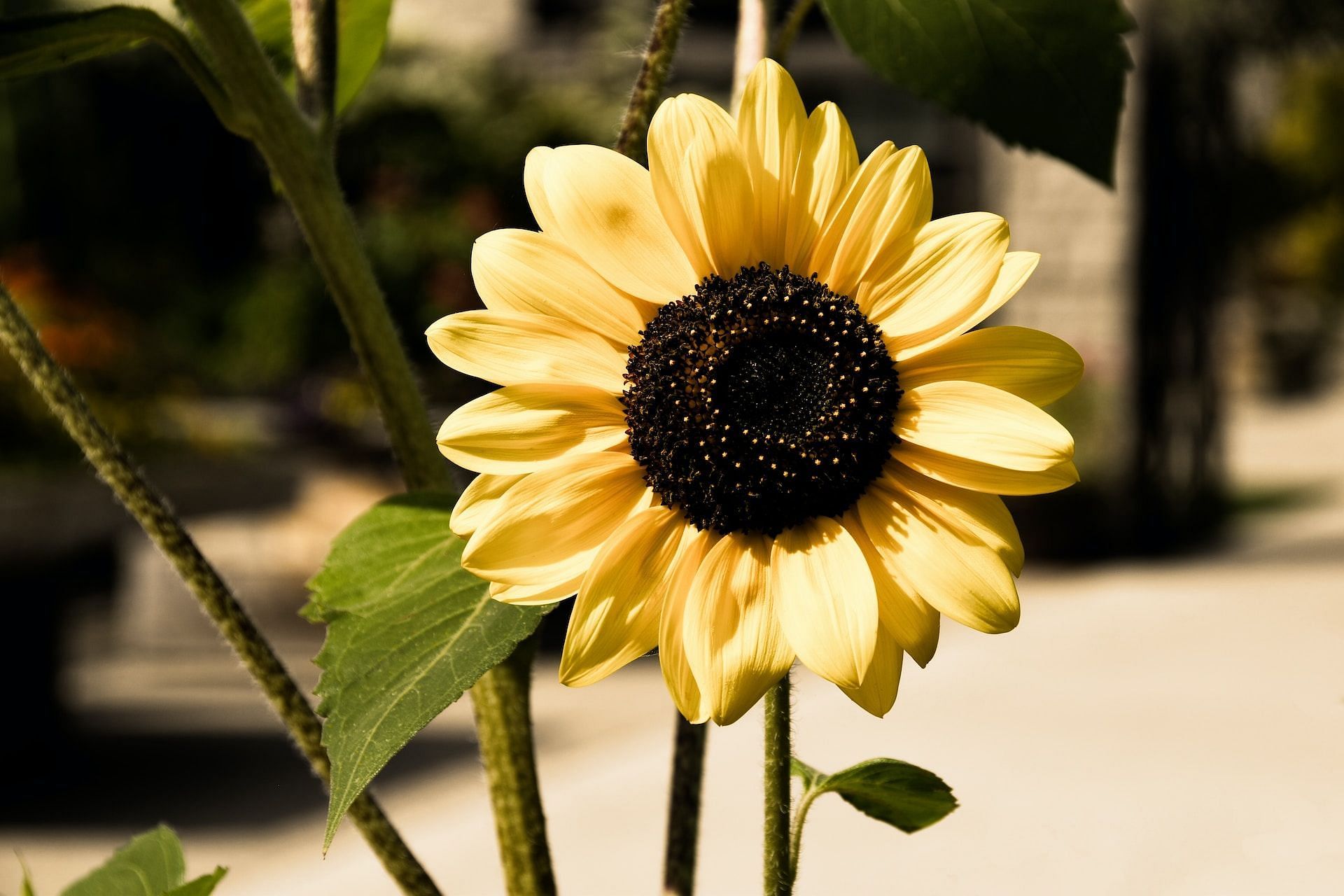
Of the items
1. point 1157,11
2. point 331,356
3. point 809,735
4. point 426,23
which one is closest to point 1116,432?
point 1157,11

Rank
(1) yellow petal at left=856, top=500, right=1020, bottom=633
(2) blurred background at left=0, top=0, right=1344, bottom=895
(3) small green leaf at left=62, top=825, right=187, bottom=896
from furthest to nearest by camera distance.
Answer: (2) blurred background at left=0, top=0, right=1344, bottom=895
(3) small green leaf at left=62, top=825, right=187, bottom=896
(1) yellow petal at left=856, top=500, right=1020, bottom=633

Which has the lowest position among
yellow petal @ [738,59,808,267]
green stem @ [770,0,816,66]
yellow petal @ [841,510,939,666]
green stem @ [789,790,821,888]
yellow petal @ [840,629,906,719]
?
green stem @ [789,790,821,888]

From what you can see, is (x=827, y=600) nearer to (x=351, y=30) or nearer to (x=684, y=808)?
(x=684, y=808)

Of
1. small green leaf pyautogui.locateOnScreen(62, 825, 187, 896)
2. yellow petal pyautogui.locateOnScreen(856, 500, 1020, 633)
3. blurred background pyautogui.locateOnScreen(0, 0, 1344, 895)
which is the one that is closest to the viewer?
yellow petal pyautogui.locateOnScreen(856, 500, 1020, 633)

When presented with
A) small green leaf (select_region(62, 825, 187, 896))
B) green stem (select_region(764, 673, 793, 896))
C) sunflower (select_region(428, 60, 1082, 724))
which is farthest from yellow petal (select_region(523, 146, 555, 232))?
small green leaf (select_region(62, 825, 187, 896))

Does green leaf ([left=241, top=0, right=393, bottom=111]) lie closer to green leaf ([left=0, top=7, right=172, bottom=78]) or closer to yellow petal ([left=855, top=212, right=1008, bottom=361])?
green leaf ([left=0, top=7, right=172, bottom=78])

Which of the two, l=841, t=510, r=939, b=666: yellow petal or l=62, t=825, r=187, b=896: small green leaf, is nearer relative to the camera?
l=841, t=510, r=939, b=666: yellow petal
